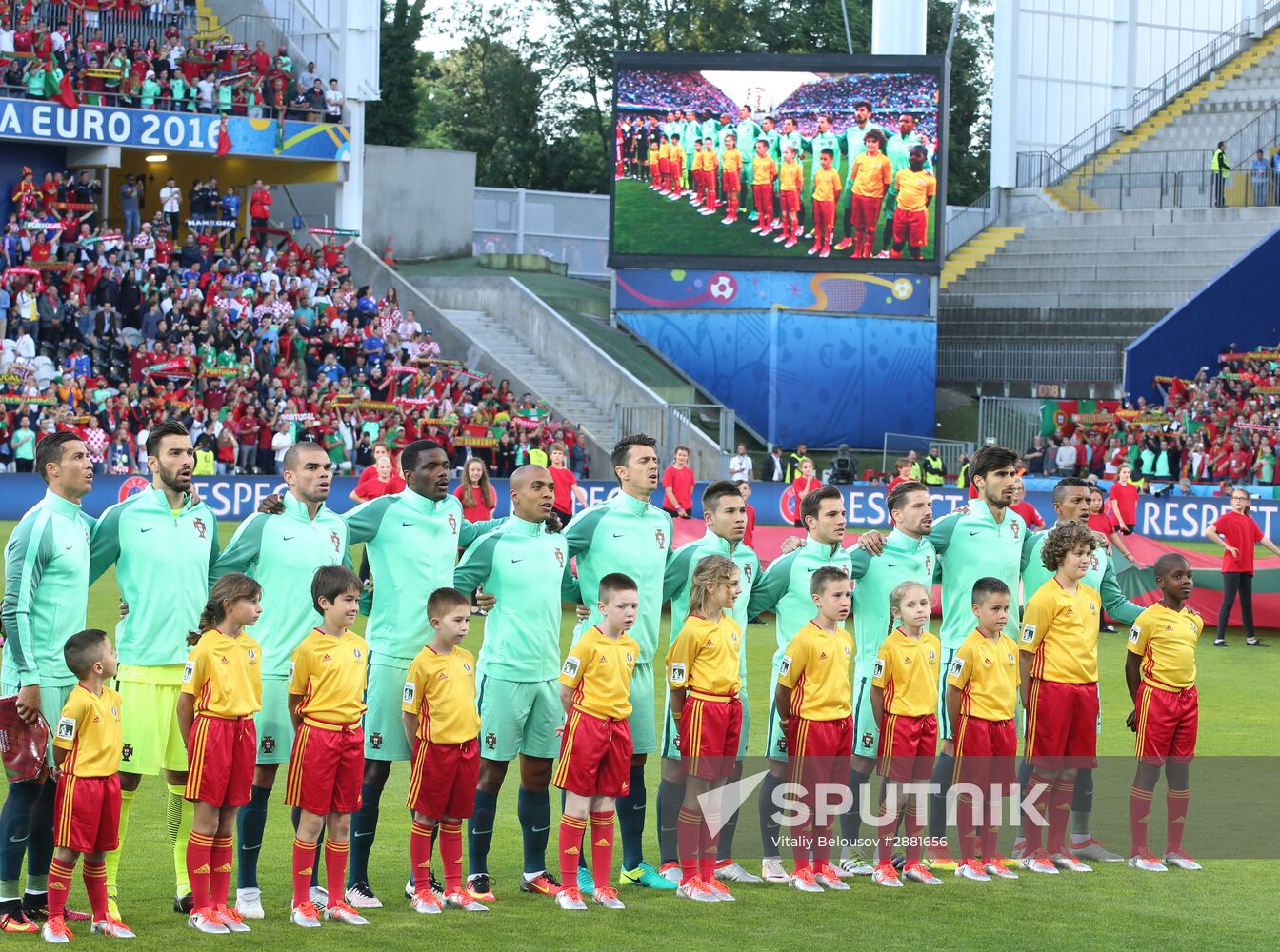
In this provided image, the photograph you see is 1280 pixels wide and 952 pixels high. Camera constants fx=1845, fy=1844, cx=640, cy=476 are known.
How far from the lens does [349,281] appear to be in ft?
120

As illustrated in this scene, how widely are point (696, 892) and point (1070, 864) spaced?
7.06ft

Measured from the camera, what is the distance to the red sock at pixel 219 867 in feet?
26.2

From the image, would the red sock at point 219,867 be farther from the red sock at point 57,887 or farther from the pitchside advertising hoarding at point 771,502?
the pitchside advertising hoarding at point 771,502

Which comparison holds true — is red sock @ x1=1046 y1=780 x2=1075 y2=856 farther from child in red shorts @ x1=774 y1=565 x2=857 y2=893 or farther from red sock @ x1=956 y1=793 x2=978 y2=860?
child in red shorts @ x1=774 y1=565 x2=857 y2=893

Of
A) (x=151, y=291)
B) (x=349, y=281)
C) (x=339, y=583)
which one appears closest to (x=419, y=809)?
(x=339, y=583)

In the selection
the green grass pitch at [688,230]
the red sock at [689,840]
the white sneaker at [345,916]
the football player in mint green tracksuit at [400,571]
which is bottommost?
the white sneaker at [345,916]

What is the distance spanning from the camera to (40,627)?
8.12 meters

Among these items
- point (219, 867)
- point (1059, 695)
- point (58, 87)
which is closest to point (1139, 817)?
point (1059, 695)

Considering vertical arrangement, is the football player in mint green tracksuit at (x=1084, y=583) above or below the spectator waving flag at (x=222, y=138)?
below

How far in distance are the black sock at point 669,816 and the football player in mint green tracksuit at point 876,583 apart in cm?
90

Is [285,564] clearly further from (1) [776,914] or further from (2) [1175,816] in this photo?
(2) [1175,816]

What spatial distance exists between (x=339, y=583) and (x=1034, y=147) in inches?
1576

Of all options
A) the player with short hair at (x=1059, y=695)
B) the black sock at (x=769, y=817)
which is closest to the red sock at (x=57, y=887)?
the black sock at (x=769, y=817)

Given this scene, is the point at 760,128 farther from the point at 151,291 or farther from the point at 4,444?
the point at 4,444
